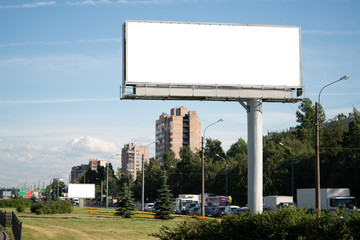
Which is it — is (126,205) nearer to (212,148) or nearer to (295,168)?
(295,168)

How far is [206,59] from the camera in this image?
2991cm

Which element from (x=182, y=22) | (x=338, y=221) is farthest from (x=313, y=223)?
(x=182, y=22)

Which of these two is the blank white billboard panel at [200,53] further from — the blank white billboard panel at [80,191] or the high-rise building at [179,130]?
the high-rise building at [179,130]

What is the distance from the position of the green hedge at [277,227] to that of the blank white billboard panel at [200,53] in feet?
49.4

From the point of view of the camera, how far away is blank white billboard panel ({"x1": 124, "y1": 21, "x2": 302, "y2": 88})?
2975 centimetres

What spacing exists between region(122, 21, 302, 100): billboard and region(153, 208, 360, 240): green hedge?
587 inches

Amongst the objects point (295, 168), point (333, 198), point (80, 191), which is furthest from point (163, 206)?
point (80, 191)

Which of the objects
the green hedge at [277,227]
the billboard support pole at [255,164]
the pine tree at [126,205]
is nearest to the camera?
the green hedge at [277,227]

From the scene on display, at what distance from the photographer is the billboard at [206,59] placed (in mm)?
29781

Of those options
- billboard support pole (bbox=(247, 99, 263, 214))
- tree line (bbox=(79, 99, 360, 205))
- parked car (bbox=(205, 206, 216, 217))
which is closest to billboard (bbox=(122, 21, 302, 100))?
billboard support pole (bbox=(247, 99, 263, 214))

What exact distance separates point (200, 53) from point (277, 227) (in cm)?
1774

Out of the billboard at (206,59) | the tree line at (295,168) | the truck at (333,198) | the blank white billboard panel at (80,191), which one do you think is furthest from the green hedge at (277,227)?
the blank white billboard panel at (80,191)

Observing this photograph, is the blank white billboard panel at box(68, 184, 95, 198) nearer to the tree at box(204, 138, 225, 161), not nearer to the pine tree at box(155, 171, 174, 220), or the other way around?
the pine tree at box(155, 171, 174, 220)

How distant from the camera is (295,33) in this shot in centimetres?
3033
